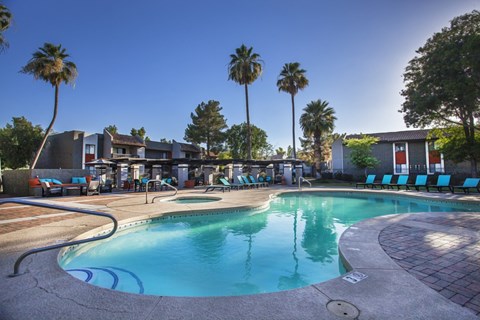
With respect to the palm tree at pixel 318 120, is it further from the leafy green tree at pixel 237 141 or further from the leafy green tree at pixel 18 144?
the leafy green tree at pixel 18 144

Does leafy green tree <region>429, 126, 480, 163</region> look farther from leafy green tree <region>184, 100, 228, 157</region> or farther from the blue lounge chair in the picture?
leafy green tree <region>184, 100, 228, 157</region>

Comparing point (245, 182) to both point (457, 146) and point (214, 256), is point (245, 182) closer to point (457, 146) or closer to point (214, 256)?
point (214, 256)

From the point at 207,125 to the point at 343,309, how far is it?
4065 centimetres

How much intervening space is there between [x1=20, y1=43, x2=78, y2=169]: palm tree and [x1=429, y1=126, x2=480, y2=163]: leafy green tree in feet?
111

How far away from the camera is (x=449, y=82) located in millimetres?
15602

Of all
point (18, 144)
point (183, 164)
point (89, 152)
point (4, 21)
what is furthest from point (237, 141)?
point (4, 21)

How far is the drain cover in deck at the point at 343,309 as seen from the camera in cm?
231

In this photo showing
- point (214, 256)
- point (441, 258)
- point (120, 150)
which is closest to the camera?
point (441, 258)

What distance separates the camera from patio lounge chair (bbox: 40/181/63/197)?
45.9ft

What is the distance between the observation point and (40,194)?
14.7 metres

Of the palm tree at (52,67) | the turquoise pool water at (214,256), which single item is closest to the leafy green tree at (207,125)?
the palm tree at (52,67)

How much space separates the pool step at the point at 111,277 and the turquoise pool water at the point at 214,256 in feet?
0.05

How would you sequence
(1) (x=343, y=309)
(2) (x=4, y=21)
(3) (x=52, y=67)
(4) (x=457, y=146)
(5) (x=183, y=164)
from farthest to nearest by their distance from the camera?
(5) (x=183, y=164) < (3) (x=52, y=67) < (4) (x=457, y=146) < (2) (x=4, y=21) < (1) (x=343, y=309)

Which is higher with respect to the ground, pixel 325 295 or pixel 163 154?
pixel 163 154
